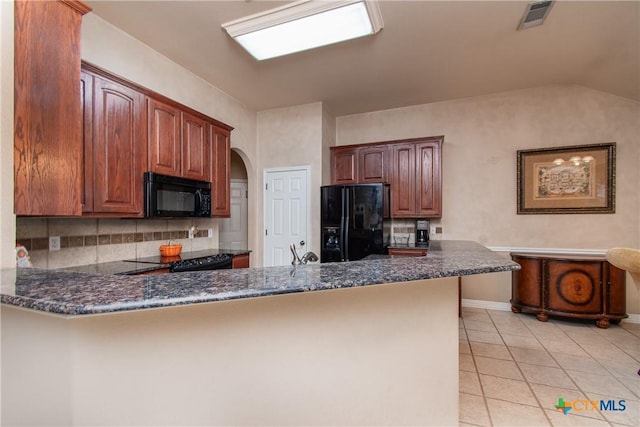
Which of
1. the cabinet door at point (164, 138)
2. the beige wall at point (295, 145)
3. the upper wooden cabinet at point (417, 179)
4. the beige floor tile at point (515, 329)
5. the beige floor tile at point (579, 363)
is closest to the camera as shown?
the beige floor tile at point (579, 363)

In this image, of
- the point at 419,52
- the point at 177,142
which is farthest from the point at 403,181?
the point at 177,142

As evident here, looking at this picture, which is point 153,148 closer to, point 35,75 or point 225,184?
point 225,184

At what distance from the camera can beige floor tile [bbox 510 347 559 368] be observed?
253 cm

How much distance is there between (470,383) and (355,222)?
2126 mm

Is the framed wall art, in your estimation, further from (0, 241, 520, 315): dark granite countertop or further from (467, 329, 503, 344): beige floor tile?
(0, 241, 520, 315): dark granite countertop

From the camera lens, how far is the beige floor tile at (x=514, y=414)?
180 centimetres

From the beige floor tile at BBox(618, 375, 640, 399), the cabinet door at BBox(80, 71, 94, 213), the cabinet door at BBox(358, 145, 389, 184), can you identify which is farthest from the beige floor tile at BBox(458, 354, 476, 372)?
the cabinet door at BBox(80, 71, 94, 213)

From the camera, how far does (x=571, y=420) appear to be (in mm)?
1827

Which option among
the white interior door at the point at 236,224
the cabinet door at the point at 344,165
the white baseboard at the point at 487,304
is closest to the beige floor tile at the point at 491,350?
the white baseboard at the point at 487,304

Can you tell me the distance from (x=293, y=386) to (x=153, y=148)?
240cm

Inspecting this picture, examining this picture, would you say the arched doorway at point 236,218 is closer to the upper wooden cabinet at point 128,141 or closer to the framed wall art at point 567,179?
the upper wooden cabinet at point 128,141

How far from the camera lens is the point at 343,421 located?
3.97ft

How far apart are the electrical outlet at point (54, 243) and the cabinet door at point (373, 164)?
3.41 m

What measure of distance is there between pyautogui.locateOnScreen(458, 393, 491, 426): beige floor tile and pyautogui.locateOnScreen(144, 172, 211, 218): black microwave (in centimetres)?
278
